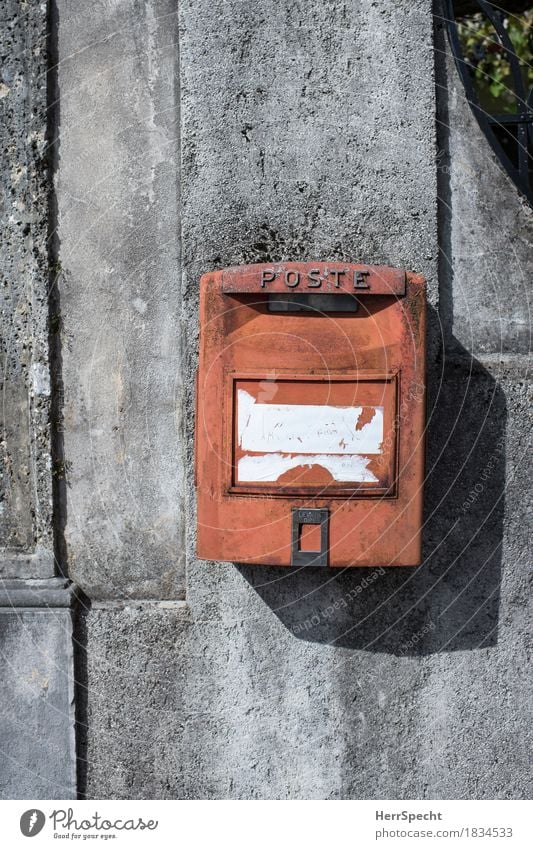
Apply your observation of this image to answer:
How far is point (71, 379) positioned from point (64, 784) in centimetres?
159

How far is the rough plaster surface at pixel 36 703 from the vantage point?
275 cm

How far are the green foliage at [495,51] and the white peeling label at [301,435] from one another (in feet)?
9.21

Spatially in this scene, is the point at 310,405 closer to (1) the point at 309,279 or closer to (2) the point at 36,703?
(1) the point at 309,279

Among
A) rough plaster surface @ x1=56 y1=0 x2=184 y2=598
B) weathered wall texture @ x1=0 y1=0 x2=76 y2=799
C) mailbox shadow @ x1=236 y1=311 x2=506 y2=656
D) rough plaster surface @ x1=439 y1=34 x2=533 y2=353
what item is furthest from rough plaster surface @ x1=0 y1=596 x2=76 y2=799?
rough plaster surface @ x1=439 y1=34 x2=533 y2=353

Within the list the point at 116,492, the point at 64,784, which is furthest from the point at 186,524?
the point at 64,784

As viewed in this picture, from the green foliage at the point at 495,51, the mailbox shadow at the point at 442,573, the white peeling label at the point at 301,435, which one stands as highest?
the green foliage at the point at 495,51

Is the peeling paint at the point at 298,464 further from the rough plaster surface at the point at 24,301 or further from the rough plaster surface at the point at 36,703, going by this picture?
the rough plaster surface at the point at 36,703

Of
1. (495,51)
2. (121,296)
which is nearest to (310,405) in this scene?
(121,296)

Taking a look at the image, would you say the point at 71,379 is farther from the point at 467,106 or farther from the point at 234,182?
the point at 467,106

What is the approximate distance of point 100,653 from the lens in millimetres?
2795

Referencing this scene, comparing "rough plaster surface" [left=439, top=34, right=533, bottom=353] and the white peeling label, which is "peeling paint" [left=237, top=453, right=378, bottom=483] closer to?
the white peeling label

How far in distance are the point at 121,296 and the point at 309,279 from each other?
89 centimetres

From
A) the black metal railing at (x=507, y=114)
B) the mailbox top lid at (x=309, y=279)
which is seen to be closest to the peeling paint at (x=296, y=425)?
the mailbox top lid at (x=309, y=279)

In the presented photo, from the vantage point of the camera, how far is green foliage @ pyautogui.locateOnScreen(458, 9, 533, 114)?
13.7ft
